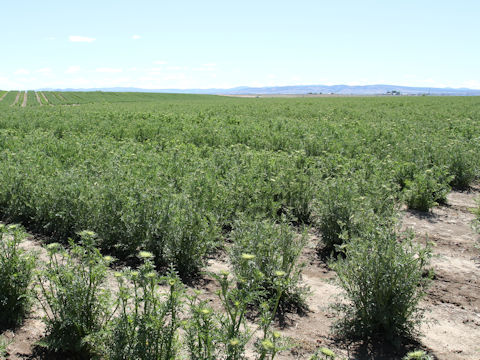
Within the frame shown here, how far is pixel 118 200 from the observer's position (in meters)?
5.22

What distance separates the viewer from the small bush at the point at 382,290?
3.37 meters

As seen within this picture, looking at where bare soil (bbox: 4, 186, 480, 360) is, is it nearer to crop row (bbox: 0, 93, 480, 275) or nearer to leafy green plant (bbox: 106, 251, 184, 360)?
crop row (bbox: 0, 93, 480, 275)

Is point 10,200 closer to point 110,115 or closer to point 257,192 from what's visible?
point 257,192

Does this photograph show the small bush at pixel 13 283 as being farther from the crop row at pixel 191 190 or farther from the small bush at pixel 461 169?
the small bush at pixel 461 169

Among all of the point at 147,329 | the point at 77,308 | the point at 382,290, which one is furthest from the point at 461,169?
the point at 77,308

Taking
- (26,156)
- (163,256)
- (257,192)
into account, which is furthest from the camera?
(26,156)

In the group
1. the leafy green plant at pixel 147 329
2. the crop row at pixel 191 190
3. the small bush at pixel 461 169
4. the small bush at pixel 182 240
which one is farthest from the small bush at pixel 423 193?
the leafy green plant at pixel 147 329

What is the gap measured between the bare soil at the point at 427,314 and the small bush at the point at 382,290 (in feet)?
0.47

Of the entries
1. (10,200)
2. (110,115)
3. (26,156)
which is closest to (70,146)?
(26,156)

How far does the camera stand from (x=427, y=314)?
155 inches

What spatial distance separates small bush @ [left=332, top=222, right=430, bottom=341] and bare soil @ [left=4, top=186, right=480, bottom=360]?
0.14 m

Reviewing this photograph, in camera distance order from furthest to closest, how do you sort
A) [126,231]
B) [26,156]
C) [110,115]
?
1. [110,115]
2. [26,156]
3. [126,231]

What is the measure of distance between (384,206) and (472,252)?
52.2 inches

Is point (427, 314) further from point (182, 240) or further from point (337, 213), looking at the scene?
point (182, 240)
